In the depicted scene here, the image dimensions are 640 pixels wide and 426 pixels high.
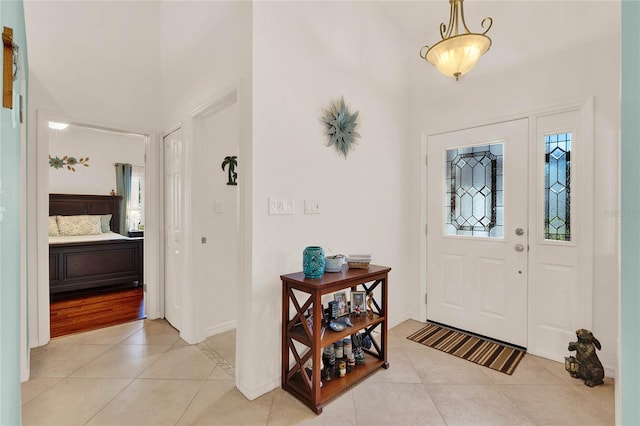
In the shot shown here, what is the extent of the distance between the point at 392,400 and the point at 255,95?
2190 mm

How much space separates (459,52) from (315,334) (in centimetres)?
200

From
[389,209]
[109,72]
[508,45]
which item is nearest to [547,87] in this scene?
[508,45]

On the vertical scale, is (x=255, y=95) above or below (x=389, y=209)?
above

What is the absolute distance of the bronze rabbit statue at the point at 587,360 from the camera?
210 cm

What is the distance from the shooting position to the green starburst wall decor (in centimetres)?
251

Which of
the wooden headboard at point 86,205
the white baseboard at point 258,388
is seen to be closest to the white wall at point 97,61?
the white baseboard at point 258,388

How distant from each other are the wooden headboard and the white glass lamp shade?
273 inches

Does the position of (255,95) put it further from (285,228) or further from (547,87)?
(547,87)

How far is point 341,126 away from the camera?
2588 mm

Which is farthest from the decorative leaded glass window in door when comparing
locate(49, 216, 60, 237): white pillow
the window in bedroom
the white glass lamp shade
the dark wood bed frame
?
the window in bedroom

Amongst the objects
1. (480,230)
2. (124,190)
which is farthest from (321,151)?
(124,190)

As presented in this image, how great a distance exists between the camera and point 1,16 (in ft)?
2.97

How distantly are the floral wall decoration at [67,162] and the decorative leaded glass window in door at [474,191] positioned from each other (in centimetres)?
721

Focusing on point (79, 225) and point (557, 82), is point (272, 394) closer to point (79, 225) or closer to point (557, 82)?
point (557, 82)
